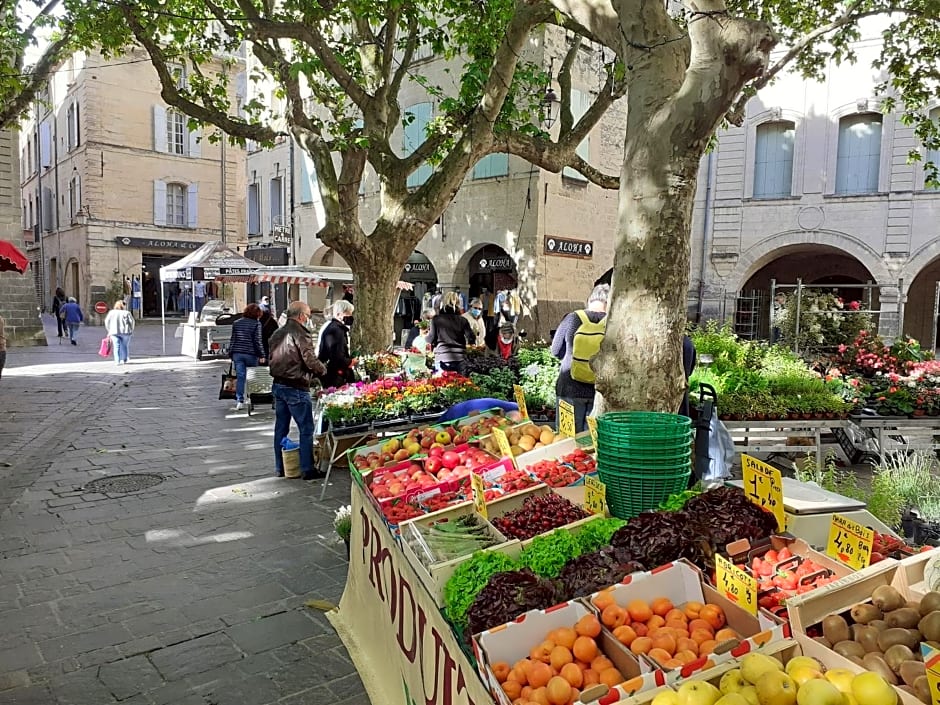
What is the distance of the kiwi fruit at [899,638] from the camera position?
1.97 meters

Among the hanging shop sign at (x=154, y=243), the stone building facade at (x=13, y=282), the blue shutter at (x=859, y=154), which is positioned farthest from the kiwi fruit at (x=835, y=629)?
the hanging shop sign at (x=154, y=243)

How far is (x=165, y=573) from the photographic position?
4.68 metres

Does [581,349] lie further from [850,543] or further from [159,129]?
[159,129]

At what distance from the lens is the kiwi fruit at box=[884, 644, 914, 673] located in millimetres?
1888

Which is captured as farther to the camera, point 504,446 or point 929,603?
point 504,446

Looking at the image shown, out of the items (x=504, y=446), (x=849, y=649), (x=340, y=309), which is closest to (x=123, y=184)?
(x=340, y=309)

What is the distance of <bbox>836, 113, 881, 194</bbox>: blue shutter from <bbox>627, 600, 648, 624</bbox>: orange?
19.8 metres

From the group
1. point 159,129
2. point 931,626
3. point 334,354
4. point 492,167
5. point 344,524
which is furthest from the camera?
point 159,129

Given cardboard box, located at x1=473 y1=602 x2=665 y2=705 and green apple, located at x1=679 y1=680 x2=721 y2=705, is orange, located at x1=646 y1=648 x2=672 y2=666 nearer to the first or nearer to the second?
cardboard box, located at x1=473 y1=602 x2=665 y2=705

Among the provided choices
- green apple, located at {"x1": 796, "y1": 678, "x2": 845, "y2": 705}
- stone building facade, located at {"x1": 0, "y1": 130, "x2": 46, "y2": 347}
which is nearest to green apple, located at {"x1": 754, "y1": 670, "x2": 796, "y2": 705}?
green apple, located at {"x1": 796, "y1": 678, "x2": 845, "y2": 705}

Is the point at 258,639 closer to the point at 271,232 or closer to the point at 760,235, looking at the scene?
Result: the point at 760,235

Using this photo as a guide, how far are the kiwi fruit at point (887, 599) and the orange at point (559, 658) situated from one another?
40.4 inches

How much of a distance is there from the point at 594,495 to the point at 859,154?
758 inches

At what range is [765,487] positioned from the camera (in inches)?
116
